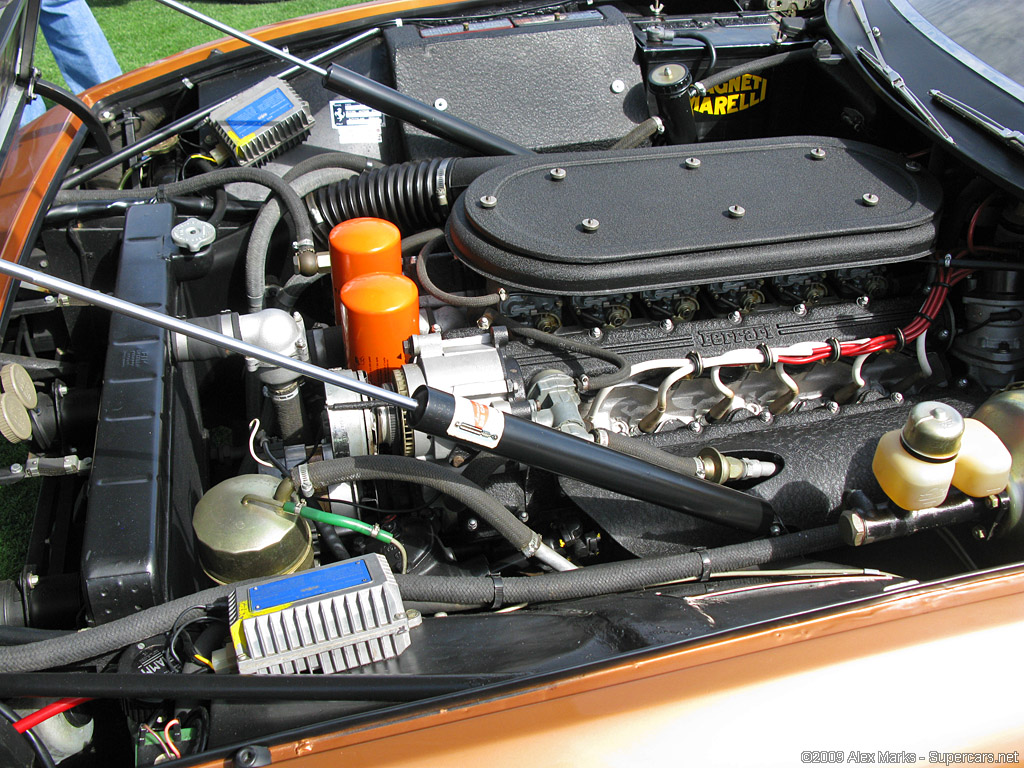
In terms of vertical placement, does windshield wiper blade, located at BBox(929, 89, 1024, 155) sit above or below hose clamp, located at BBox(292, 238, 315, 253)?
above

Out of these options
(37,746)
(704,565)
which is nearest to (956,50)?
(704,565)

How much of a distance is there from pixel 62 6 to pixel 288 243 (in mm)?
3019

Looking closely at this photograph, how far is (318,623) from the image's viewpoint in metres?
1.06

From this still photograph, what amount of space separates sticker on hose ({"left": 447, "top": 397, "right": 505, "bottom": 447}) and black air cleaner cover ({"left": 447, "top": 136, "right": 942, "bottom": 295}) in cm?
47

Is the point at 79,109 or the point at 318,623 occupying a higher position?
the point at 79,109

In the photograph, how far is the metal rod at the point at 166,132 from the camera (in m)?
2.10

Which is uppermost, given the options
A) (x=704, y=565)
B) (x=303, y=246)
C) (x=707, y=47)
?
(x=707, y=47)

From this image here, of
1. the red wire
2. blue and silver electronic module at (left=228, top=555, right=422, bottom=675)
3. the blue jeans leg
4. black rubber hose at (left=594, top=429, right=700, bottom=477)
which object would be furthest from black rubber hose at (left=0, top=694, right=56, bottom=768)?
the blue jeans leg

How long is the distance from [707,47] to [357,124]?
1068 millimetres

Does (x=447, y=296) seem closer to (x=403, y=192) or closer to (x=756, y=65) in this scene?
(x=403, y=192)

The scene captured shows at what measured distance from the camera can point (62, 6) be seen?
3980 mm

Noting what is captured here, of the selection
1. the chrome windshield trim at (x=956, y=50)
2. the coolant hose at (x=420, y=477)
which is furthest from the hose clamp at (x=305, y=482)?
the chrome windshield trim at (x=956, y=50)

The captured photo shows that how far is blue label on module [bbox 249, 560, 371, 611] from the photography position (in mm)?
1079

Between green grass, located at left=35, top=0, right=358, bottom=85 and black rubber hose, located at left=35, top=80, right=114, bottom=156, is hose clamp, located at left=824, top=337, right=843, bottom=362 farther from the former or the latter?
green grass, located at left=35, top=0, right=358, bottom=85
